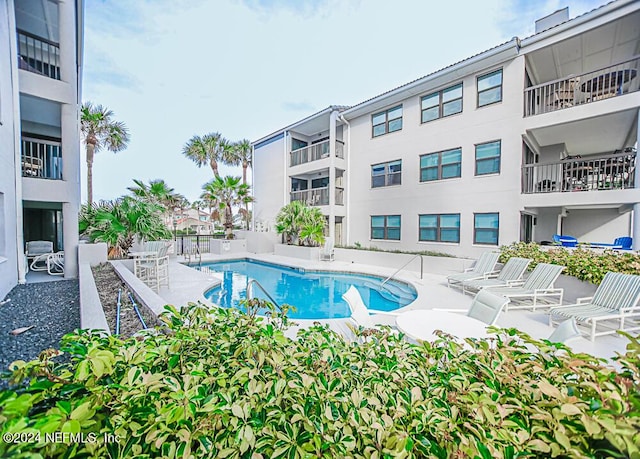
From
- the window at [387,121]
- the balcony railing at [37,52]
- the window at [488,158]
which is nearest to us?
the balcony railing at [37,52]

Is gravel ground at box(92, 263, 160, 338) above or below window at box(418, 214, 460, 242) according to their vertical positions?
below

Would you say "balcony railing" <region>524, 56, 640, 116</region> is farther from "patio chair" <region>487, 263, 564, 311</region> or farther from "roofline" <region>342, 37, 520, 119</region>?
"patio chair" <region>487, 263, 564, 311</region>

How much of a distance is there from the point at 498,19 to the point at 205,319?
15885 mm

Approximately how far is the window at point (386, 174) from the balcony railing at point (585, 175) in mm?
5710

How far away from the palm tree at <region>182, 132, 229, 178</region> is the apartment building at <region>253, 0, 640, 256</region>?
43.6ft

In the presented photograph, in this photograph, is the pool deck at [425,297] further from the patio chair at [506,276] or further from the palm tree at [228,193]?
the palm tree at [228,193]

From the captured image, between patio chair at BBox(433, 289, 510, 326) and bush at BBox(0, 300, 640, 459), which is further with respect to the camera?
patio chair at BBox(433, 289, 510, 326)

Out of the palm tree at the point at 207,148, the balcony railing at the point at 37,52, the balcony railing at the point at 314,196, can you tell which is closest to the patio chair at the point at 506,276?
the balcony railing at the point at 314,196

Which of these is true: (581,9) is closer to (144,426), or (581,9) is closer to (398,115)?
(398,115)

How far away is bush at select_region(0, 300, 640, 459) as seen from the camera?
3.65ft

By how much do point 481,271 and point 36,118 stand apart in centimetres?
1744

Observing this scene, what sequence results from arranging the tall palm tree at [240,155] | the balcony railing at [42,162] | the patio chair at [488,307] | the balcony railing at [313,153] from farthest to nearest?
the tall palm tree at [240,155], the balcony railing at [313,153], the balcony railing at [42,162], the patio chair at [488,307]

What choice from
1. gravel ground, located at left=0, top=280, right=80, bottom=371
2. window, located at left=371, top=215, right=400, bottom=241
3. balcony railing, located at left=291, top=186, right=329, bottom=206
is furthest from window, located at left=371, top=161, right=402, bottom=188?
gravel ground, located at left=0, top=280, right=80, bottom=371

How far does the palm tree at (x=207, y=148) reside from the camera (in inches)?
1079
